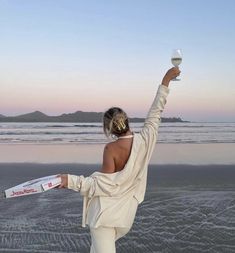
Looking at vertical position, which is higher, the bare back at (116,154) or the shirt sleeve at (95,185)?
the bare back at (116,154)

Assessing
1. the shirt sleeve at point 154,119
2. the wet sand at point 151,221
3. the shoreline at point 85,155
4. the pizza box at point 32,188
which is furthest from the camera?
the shoreline at point 85,155

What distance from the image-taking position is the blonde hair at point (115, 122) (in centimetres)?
402

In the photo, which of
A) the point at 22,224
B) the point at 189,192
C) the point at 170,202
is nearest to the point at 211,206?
the point at 170,202

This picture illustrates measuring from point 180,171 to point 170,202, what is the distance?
17.9ft

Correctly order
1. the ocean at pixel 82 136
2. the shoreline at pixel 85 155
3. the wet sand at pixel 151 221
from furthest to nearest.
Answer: the ocean at pixel 82 136 < the shoreline at pixel 85 155 < the wet sand at pixel 151 221

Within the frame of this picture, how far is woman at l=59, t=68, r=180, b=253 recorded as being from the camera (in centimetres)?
404

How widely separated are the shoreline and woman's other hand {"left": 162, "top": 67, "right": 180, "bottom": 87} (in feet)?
43.6

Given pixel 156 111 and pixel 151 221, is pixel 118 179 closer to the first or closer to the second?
pixel 156 111

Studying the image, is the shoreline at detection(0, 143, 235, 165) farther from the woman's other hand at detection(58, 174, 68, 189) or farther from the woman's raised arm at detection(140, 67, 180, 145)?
the woman's other hand at detection(58, 174, 68, 189)

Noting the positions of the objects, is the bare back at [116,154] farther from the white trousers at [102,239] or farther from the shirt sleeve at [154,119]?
the white trousers at [102,239]

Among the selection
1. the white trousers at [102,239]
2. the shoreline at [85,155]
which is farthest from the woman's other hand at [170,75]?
the shoreline at [85,155]

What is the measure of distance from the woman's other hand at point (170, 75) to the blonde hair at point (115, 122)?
50cm

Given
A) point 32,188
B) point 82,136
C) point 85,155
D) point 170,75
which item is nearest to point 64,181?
point 32,188

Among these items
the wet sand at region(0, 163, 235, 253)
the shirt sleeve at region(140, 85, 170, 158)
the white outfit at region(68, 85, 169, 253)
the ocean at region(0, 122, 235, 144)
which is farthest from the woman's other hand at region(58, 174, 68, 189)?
the ocean at region(0, 122, 235, 144)
